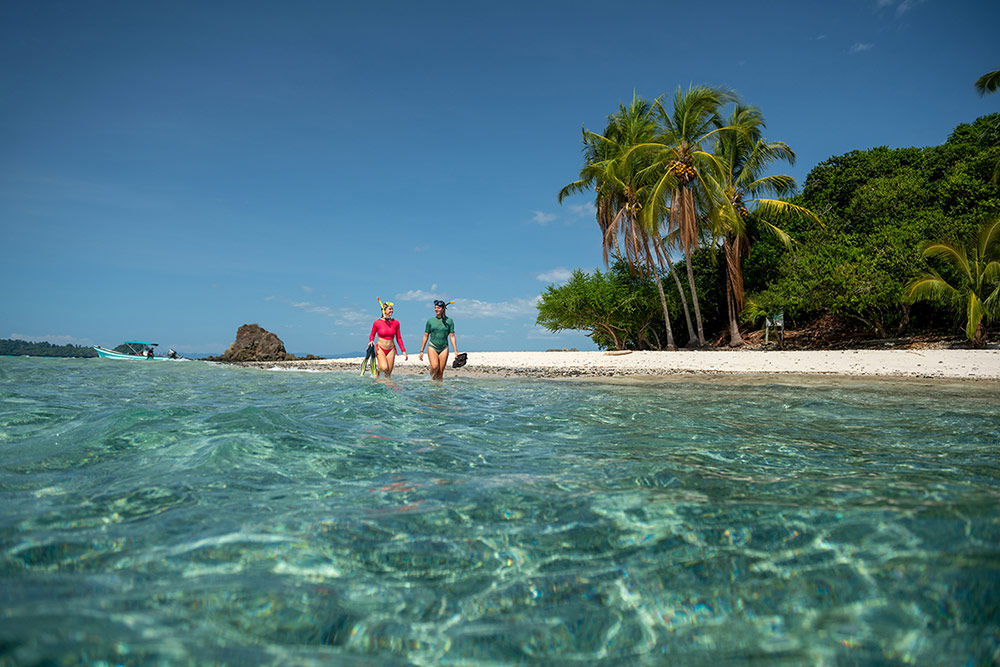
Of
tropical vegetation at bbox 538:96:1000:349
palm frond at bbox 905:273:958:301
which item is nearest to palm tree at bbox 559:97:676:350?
tropical vegetation at bbox 538:96:1000:349

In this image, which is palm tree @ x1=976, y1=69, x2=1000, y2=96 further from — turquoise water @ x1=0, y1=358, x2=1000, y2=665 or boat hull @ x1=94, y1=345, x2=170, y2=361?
boat hull @ x1=94, y1=345, x2=170, y2=361

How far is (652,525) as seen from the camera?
2.84m

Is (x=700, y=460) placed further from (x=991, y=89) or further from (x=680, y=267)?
(x=680, y=267)

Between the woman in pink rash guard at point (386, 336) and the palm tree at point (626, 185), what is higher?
the palm tree at point (626, 185)

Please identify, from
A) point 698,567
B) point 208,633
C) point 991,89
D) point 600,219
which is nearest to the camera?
point 208,633

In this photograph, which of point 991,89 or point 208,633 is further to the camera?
point 991,89

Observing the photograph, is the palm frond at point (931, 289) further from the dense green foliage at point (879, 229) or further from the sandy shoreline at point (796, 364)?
the sandy shoreline at point (796, 364)

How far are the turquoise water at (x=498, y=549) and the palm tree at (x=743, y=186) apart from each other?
2162cm

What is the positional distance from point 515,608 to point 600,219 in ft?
87.1

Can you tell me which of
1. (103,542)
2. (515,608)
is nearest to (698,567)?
(515,608)

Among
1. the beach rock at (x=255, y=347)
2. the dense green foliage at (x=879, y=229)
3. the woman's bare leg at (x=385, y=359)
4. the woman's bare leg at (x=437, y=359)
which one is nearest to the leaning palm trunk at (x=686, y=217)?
the dense green foliage at (x=879, y=229)

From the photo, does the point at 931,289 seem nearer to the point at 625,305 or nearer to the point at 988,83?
the point at 988,83

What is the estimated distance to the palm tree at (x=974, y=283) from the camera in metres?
16.2

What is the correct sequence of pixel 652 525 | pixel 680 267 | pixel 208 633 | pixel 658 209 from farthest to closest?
pixel 680 267 → pixel 658 209 → pixel 652 525 → pixel 208 633
